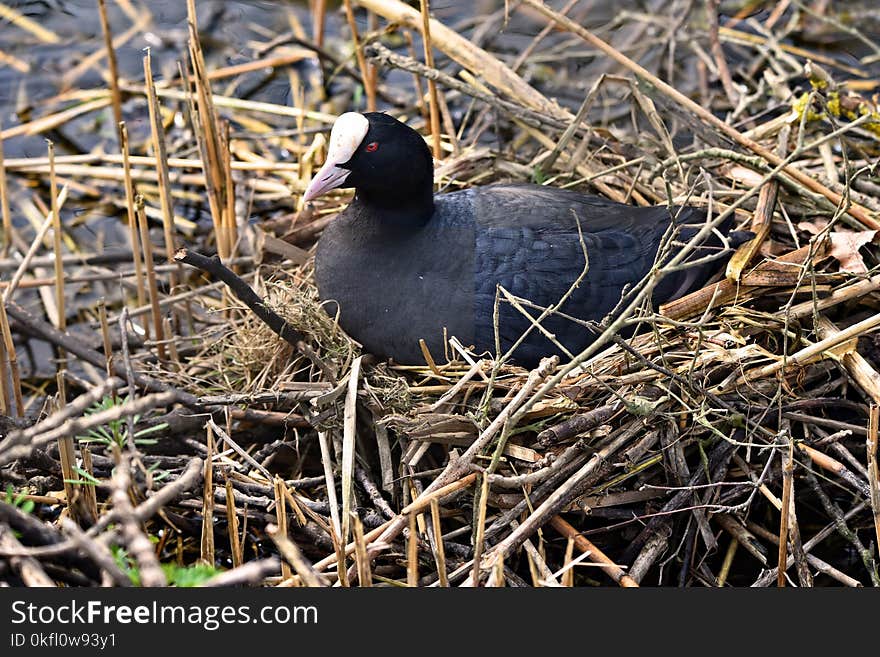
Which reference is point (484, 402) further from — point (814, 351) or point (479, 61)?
point (479, 61)

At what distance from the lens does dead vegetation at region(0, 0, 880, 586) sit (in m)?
2.57

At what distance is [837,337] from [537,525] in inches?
35.0

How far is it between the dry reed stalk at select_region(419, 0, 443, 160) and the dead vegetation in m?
0.02

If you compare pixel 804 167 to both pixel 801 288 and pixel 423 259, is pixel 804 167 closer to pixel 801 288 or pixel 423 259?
pixel 801 288

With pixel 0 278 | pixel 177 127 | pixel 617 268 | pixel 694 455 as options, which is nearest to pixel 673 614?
pixel 694 455

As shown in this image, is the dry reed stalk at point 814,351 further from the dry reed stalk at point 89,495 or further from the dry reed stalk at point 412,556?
the dry reed stalk at point 89,495

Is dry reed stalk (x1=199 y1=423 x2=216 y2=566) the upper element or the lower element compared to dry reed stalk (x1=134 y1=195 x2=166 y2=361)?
lower

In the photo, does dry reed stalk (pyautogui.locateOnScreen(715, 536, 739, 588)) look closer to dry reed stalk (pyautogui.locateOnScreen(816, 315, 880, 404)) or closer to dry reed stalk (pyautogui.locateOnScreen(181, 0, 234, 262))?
dry reed stalk (pyautogui.locateOnScreen(816, 315, 880, 404))

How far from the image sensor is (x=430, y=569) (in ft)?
9.09

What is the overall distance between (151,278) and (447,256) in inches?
36.0

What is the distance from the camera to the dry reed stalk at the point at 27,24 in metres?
5.02

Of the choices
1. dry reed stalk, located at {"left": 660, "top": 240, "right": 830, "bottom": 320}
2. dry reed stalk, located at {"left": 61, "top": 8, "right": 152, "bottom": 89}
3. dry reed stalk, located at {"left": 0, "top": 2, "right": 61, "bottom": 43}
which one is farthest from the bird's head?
dry reed stalk, located at {"left": 0, "top": 2, "right": 61, "bottom": 43}

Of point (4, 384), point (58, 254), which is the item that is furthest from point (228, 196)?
point (4, 384)

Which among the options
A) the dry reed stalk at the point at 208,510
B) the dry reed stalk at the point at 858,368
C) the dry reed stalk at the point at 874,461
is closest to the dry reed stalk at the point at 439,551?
the dry reed stalk at the point at 208,510
